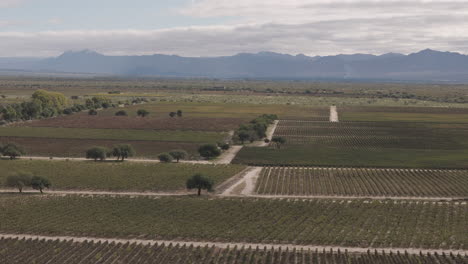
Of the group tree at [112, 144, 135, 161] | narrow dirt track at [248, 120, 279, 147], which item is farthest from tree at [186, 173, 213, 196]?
narrow dirt track at [248, 120, 279, 147]

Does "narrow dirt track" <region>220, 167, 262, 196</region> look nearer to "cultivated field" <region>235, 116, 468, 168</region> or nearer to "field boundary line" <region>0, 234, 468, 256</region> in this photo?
"cultivated field" <region>235, 116, 468, 168</region>

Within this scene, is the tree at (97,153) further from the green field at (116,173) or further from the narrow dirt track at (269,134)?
the narrow dirt track at (269,134)

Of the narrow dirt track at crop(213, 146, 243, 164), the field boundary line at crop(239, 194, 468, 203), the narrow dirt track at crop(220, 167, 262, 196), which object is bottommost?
the narrow dirt track at crop(213, 146, 243, 164)

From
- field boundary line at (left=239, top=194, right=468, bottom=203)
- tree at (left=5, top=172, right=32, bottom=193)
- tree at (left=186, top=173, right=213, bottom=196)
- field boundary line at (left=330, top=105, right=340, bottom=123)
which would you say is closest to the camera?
field boundary line at (left=239, top=194, right=468, bottom=203)

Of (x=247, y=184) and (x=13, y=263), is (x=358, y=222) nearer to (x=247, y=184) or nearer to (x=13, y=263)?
(x=247, y=184)

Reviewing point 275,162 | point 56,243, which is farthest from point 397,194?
point 56,243

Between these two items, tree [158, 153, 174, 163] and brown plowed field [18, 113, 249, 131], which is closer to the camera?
tree [158, 153, 174, 163]

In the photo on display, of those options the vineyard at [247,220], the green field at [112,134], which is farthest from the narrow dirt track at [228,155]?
the vineyard at [247,220]

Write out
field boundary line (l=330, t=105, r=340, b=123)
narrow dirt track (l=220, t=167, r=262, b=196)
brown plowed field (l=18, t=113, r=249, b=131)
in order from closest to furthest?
narrow dirt track (l=220, t=167, r=262, b=196) → brown plowed field (l=18, t=113, r=249, b=131) → field boundary line (l=330, t=105, r=340, b=123)
